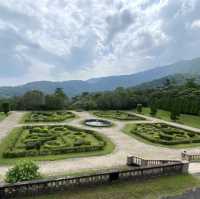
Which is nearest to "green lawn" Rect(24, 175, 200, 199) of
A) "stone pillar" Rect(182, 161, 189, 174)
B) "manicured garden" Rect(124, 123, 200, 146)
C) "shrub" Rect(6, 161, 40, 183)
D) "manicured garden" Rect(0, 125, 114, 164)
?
"stone pillar" Rect(182, 161, 189, 174)

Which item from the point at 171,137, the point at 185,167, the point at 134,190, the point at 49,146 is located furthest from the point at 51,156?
the point at 171,137

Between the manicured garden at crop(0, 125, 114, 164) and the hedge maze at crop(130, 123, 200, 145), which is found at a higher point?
the manicured garden at crop(0, 125, 114, 164)

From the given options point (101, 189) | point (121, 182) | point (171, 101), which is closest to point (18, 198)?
point (101, 189)

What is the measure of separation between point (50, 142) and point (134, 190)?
15.8 m

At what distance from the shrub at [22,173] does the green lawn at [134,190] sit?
5.17 ft

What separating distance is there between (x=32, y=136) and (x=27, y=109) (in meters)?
36.0

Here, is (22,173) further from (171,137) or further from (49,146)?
(171,137)

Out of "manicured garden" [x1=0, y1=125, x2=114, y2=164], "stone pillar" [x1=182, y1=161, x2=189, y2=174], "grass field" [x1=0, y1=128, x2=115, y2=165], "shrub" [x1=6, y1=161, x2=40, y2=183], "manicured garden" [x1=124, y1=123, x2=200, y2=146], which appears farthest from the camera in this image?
"manicured garden" [x1=124, y1=123, x2=200, y2=146]

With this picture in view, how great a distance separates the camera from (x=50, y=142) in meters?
27.1

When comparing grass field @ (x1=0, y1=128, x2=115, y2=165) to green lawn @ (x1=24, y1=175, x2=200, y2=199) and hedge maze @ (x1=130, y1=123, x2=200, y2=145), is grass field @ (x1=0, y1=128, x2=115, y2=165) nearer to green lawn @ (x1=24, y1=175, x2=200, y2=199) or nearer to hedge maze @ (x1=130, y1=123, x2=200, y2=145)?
hedge maze @ (x1=130, y1=123, x2=200, y2=145)

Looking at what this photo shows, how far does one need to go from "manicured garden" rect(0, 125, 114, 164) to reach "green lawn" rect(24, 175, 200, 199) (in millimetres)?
9380

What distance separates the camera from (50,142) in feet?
88.9

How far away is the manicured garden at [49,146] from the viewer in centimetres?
2231

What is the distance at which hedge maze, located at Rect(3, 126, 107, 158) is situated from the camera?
22.9 meters
